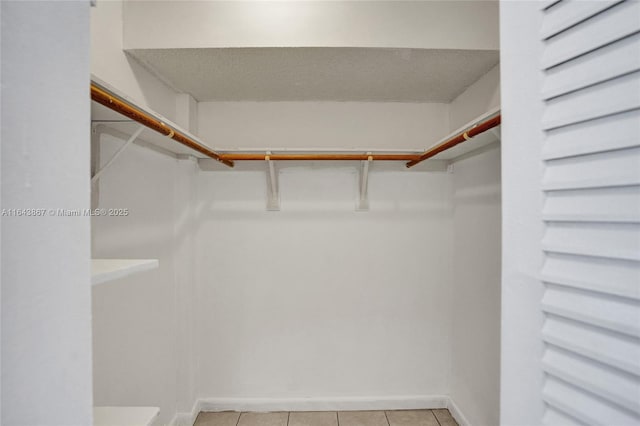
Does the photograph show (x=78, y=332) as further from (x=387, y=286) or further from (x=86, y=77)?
(x=387, y=286)

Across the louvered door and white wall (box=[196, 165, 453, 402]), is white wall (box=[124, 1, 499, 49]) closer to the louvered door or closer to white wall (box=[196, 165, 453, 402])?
white wall (box=[196, 165, 453, 402])

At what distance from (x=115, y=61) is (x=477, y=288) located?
88.5 inches

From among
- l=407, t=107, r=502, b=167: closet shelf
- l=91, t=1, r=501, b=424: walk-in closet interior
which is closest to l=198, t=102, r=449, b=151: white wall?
l=91, t=1, r=501, b=424: walk-in closet interior

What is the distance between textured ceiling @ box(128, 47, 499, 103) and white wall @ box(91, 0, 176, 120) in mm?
65

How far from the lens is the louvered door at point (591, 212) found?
17.4 inches

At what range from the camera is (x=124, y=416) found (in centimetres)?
108

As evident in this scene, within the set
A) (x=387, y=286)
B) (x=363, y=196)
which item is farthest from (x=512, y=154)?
(x=387, y=286)

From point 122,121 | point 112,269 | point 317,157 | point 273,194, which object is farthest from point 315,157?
point 112,269

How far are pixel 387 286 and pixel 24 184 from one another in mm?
2274

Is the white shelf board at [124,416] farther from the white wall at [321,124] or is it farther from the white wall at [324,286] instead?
the white wall at [321,124]

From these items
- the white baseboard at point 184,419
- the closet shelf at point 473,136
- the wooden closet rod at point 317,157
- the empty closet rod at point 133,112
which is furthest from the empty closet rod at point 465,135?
the white baseboard at point 184,419

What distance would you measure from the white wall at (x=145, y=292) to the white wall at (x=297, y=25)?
611 millimetres

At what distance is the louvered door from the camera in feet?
1.45

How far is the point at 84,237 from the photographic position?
0.52 meters
